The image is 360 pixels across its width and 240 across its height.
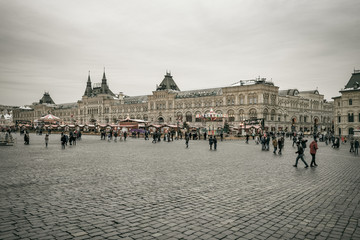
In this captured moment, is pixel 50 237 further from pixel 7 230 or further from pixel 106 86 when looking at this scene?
pixel 106 86

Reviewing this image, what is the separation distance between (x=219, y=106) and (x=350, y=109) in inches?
1298

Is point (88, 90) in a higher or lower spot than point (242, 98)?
higher

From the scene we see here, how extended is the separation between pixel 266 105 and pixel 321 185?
62.7 metres

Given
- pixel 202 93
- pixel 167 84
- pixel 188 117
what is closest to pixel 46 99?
pixel 167 84

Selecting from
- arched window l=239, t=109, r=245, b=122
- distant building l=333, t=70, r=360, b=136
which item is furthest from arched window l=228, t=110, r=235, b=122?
distant building l=333, t=70, r=360, b=136

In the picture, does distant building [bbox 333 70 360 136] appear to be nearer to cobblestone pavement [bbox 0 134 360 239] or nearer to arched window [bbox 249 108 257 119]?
arched window [bbox 249 108 257 119]

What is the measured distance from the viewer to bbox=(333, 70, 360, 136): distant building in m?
50.9

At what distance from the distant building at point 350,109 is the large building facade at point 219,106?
9459mm

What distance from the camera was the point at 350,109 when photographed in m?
51.8

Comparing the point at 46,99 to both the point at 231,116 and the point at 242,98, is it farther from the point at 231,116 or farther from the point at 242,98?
the point at 242,98

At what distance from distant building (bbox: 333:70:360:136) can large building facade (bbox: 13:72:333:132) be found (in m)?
9.46

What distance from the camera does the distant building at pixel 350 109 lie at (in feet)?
167

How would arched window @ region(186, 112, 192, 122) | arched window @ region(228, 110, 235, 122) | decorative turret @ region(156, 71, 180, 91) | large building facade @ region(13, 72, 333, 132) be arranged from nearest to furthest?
large building facade @ region(13, 72, 333, 132) < arched window @ region(228, 110, 235, 122) < arched window @ region(186, 112, 192, 122) < decorative turret @ region(156, 71, 180, 91)

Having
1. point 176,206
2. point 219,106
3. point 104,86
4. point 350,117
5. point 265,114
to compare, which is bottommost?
point 176,206
